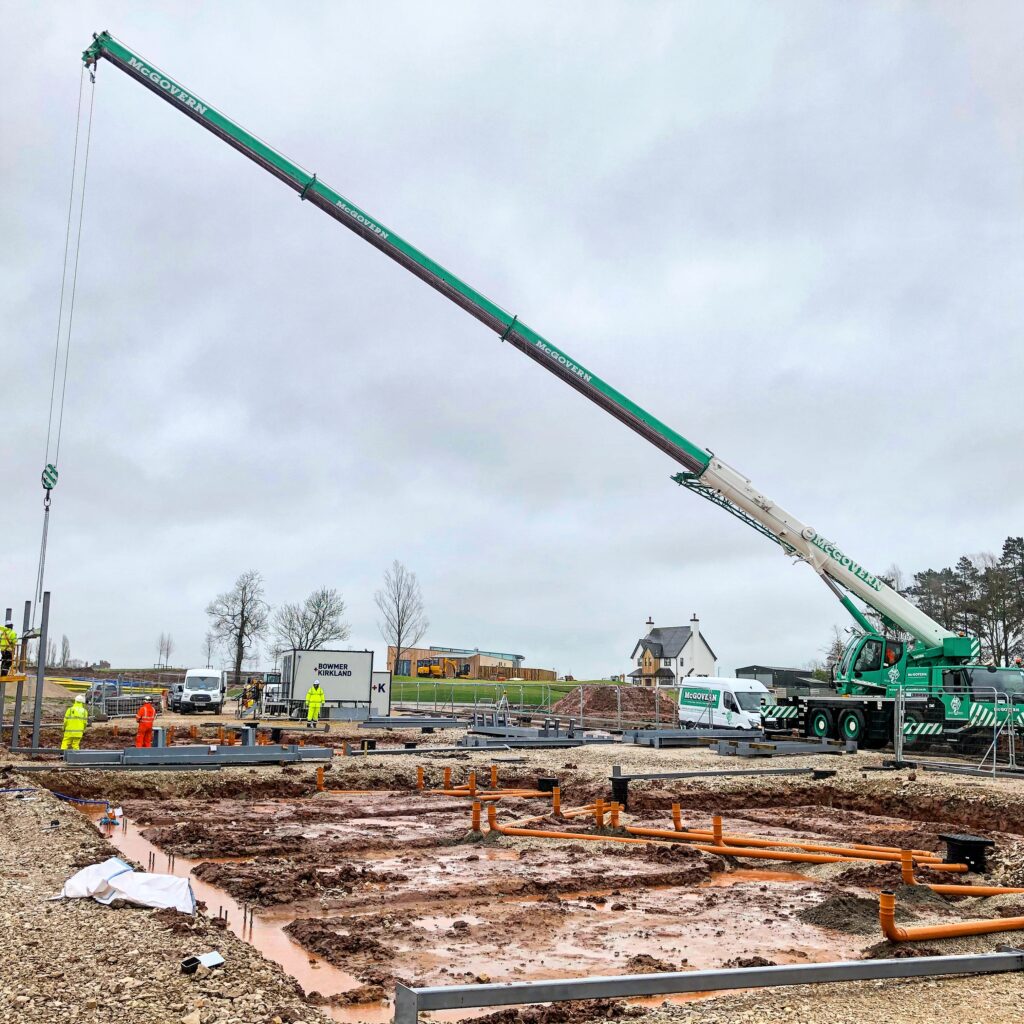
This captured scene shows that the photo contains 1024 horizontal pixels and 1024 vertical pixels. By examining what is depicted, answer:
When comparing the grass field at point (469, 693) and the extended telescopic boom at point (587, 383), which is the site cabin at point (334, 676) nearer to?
the grass field at point (469, 693)

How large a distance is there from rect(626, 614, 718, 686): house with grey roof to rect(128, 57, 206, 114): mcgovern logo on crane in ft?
206

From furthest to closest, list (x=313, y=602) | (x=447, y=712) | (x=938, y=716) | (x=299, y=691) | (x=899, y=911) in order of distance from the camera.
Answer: (x=313, y=602), (x=447, y=712), (x=299, y=691), (x=938, y=716), (x=899, y=911)

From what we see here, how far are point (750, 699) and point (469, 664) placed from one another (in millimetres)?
46095

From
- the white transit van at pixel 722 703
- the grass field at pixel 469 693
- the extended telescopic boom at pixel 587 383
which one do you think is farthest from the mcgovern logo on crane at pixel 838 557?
the grass field at pixel 469 693

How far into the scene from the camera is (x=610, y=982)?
5.56 meters

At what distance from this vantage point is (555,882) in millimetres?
10297

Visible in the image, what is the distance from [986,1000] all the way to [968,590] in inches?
2091

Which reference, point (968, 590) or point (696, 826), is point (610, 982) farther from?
point (968, 590)

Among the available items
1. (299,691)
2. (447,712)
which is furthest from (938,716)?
(447,712)

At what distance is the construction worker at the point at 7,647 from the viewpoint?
19.1m

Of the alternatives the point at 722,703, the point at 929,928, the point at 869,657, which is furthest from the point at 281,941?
the point at 722,703

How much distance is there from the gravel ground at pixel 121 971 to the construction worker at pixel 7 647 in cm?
1223

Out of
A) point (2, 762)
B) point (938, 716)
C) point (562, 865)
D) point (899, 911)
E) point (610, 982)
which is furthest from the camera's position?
point (938, 716)

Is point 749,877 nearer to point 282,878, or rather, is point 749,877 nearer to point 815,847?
point 815,847
